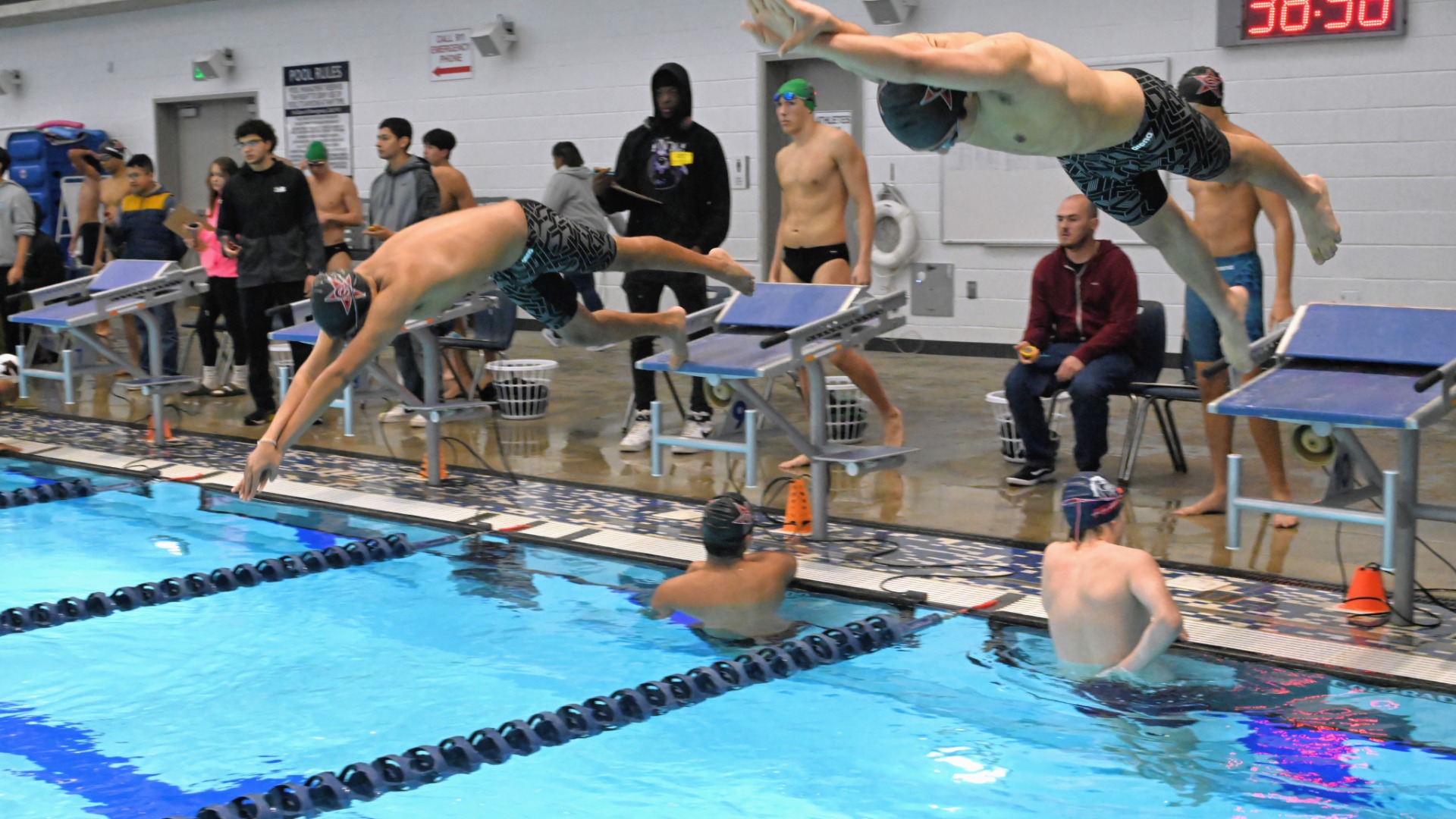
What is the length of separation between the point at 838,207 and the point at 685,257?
172 cm

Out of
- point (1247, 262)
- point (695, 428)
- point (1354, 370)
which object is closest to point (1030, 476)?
point (1247, 262)

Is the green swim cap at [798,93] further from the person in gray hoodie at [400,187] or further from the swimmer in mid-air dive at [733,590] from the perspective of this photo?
the swimmer in mid-air dive at [733,590]

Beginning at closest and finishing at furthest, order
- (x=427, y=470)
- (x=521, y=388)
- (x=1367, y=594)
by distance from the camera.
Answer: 1. (x=1367, y=594)
2. (x=427, y=470)
3. (x=521, y=388)

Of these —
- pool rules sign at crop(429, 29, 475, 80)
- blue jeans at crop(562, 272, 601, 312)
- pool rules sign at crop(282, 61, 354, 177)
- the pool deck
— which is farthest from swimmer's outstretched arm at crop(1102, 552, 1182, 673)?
pool rules sign at crop(282, 61, 354, 177)

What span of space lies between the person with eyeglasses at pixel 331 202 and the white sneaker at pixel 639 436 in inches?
100

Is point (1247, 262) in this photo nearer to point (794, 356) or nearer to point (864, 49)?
point (794, 356)

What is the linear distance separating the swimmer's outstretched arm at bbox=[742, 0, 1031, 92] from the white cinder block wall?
6.85 metres

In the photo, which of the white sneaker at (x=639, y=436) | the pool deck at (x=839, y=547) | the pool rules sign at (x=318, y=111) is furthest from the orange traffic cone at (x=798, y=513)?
the pool rules sign at (x=318, y=111)

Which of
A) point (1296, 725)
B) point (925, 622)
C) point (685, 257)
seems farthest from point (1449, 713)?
point (685, 257)

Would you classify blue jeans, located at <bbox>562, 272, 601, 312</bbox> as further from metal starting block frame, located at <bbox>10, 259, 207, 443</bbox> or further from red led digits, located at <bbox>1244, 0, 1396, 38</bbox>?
red led digits, located at <bbox>1244, 0, 1396, 38</bbox>

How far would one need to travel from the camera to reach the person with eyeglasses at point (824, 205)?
22.3 ft

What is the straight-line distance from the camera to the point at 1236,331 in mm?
4363

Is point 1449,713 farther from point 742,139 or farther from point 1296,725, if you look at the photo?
point 742,139

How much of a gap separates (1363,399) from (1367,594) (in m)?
0.73
